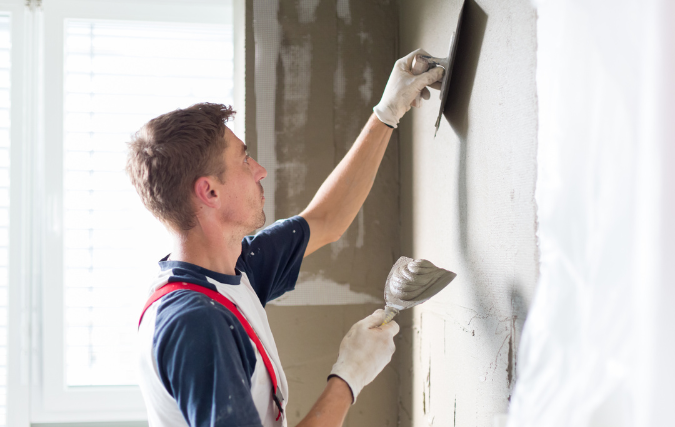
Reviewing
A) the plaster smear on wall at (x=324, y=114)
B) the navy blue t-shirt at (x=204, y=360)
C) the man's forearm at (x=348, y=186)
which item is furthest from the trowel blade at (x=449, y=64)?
the navy blue t-shirt at (x=204, y=360)

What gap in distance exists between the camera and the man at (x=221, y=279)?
0.78 m

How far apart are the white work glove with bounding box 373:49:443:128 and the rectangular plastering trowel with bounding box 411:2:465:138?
0.02 metres

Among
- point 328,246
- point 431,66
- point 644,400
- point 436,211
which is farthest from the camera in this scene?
point 328,246

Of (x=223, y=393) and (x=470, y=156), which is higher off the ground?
(x=470, y=156)

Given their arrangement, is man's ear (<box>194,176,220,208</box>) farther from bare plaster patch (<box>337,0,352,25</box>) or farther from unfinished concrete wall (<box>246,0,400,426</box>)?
bare plaster patch (<box>337,0,352,25</box>)

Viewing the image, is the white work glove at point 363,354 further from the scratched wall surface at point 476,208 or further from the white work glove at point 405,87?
the white work glove at point 405,87

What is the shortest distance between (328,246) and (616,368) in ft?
4.32

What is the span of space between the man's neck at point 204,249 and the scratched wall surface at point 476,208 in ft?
1.90

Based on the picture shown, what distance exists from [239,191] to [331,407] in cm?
54

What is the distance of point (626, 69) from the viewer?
425mm

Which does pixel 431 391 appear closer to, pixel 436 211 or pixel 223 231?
pixel 436 211

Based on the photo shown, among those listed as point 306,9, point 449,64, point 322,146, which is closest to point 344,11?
point 306,9

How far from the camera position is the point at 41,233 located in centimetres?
207

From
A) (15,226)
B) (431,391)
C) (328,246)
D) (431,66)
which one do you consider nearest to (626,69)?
(431,66)
